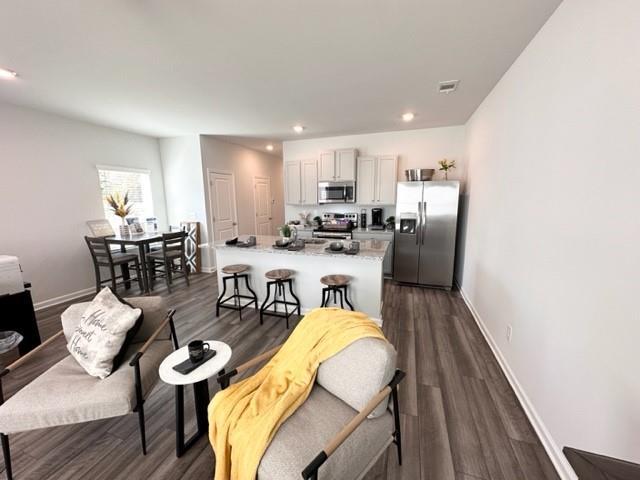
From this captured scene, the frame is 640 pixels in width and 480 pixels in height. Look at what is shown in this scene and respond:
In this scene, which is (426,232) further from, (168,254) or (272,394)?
(168,254)

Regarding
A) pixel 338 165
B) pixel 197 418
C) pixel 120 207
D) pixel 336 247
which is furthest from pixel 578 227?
pixel 120 207

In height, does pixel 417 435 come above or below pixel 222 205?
below

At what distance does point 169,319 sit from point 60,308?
3.15 meters

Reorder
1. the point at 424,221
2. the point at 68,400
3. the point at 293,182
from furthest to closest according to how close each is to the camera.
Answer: the point at 293,182 → the point at 424,221 → the point at 68,400

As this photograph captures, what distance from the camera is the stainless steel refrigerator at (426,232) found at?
4000 millimetres

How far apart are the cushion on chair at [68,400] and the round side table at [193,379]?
0.24 m

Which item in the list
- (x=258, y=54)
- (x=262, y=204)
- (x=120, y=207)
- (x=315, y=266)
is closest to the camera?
(x=258, y=54)

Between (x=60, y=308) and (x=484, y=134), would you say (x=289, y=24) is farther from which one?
(x=60, y=308)

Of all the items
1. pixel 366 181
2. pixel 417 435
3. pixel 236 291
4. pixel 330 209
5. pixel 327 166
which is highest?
pixel 327 166

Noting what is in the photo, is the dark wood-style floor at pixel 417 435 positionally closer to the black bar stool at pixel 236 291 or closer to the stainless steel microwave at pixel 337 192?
the black bar stool at pixel 236 291

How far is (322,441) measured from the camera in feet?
3.69

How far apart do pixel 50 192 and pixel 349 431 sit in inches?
197

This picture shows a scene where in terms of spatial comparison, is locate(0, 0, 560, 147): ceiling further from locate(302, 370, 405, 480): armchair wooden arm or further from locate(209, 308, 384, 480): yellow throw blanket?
locate(302, 370, 405, 480): armchair wooden arm

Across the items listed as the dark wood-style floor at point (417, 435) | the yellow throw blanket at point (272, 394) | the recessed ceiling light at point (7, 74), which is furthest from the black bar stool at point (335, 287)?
the recessed ceiling light at point (7, 74)
